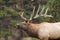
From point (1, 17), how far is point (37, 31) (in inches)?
240

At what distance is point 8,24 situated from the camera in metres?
17.7

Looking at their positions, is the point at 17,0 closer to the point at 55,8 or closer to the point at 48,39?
the point at 55,8

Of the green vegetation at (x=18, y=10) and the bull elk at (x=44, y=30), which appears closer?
the bull elk at (x=44, y=30)

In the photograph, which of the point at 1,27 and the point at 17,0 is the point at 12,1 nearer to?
the point at 17,0

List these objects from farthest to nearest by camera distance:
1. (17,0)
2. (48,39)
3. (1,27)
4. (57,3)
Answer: (17,0) < (1,27) < (57,3) < (48,39)

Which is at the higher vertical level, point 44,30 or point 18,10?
point 44,30

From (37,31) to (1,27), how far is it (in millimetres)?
5951

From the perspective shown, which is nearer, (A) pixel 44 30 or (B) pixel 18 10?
(A) pixel 44 30

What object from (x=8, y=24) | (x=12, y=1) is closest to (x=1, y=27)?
(x=8, y=24)

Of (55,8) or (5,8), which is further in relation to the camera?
(5,8)

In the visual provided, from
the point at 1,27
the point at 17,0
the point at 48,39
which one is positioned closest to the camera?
Answer: the point at 48,39

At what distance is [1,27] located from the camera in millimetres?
17391

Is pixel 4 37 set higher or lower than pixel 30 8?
lower

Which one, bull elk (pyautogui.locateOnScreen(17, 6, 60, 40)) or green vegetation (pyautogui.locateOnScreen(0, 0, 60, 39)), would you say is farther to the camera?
green vegetation (pyautogui.locateOnScreen(0, 0, 60, 39))
